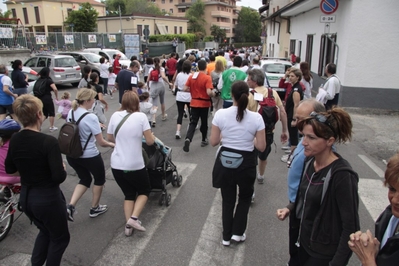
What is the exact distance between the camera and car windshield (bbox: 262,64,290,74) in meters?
13.1

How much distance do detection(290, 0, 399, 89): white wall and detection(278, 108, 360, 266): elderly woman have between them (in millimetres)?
9361

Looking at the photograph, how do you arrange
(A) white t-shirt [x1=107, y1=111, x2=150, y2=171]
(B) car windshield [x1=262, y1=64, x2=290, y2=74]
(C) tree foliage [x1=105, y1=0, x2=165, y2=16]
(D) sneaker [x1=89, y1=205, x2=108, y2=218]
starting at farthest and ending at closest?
1. (C) tree foliage [x1=105, y1=0, x2=165, y2=16]
2. (B) car windshield [x1=262, y1=64, x2=290, y2=74]
3. (D) sneaker [x1=89, y1=205, x2=108, y2=218]
4. (A) white t-shirt [x1=107, y1=111, x2=150, y2=171]

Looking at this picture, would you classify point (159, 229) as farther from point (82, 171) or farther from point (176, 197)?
point (82, 171)

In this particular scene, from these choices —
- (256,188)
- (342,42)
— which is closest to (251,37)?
(342,42)

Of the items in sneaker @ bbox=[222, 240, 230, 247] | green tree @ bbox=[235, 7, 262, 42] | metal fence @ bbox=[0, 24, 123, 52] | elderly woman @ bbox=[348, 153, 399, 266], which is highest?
green tree @ bbox=[235, 7, 262, 42]

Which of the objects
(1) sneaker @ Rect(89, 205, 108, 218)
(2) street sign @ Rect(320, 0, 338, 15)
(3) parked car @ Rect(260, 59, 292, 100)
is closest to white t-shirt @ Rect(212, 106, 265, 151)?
(1) sneaker @ Rect(89, 205, 108, 218)

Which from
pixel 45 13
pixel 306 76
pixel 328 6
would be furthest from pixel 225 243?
pixel 45 13

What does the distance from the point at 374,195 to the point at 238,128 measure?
300 cm

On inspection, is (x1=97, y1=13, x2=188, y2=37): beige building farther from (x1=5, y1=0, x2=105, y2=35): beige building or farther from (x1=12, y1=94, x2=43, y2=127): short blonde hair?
(x1=12, y1=94, x2=43, y2=127): short blonde hair

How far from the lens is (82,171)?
13.4 feet

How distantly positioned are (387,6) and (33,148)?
11001 millimetres

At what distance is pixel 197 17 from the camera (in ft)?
243

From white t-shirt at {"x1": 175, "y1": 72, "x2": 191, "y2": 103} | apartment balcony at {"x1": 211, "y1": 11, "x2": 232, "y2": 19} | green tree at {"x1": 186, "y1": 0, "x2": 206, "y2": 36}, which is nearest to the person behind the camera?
white t-shirt at {"x1": 175, "y1": 72, "x2": 191, "y2": 103}

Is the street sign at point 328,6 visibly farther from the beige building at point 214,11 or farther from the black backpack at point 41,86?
the beige building at point 214,11
